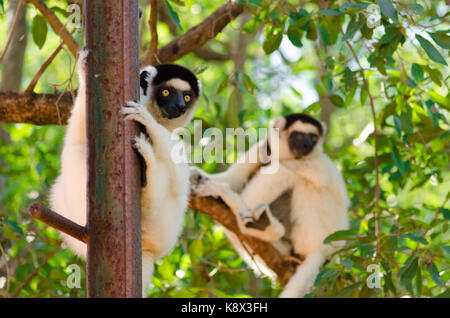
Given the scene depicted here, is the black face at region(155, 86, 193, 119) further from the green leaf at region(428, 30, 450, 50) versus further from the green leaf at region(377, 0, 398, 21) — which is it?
the green leaf at region(428, 30, 450, 50)

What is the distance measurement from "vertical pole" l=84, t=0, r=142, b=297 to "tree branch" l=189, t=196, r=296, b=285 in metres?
2.92

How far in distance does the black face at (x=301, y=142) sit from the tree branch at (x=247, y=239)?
131 centimetres

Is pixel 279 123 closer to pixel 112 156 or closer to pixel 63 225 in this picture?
pixel 112 156

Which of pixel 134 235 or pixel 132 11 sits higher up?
pixel 132 11

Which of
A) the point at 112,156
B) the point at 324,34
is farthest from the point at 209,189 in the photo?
the point at 112,156

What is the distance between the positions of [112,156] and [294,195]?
4574 mm

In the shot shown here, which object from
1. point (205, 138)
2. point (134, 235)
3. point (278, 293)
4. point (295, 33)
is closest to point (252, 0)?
point (295, 33)

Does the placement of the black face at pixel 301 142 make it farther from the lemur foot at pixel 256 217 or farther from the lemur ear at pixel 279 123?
the lemur foot at pixel 256 217

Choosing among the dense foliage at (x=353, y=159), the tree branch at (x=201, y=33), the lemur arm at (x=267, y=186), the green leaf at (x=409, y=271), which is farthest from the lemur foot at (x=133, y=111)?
the lemur arm at (x=267, y=186)

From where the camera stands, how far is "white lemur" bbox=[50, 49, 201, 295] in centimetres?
318
